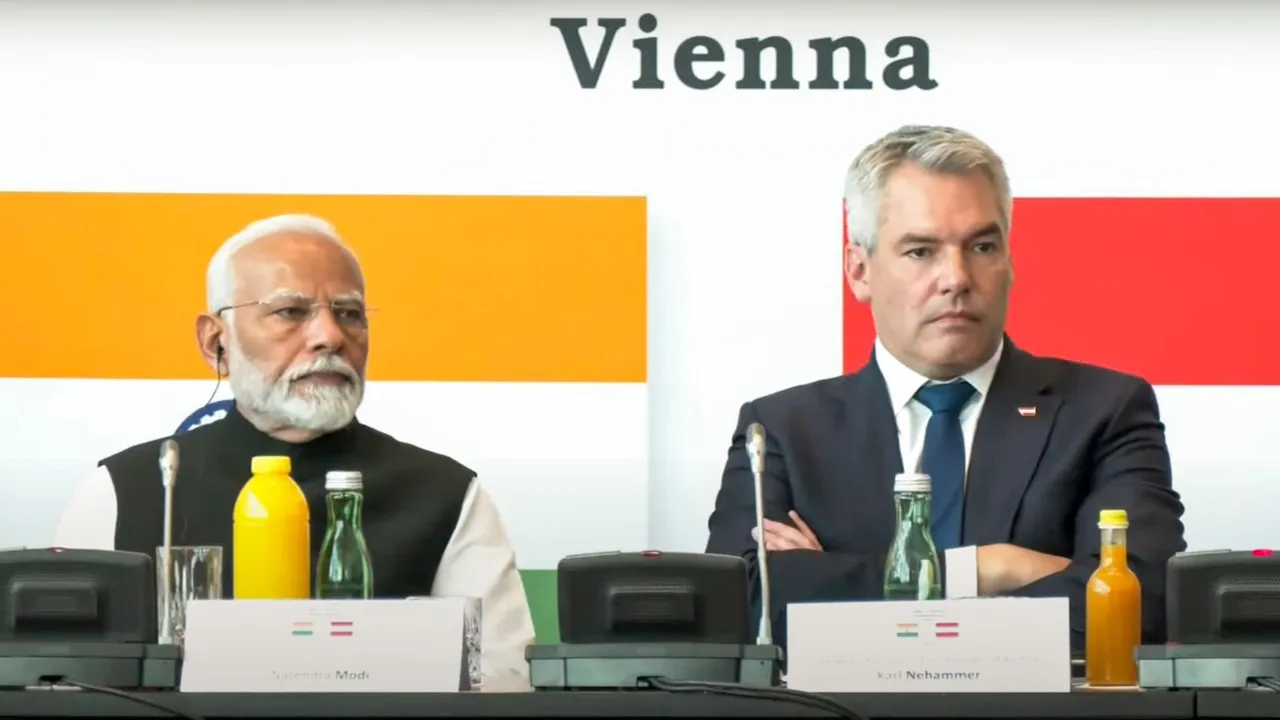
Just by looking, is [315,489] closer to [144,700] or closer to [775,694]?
[144,700]

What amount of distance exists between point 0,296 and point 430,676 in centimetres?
228

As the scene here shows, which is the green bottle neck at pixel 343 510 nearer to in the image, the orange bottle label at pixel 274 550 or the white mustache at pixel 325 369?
the orange bottle label at pixel 274 550

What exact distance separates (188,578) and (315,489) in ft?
4.36

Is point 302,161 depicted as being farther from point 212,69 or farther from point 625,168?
point 625,168

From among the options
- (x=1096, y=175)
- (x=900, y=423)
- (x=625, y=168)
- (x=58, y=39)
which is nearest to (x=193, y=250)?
(x=58, y=39)

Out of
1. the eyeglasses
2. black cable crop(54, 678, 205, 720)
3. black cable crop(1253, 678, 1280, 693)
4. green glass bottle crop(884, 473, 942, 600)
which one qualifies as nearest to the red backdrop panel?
the eyeglasses

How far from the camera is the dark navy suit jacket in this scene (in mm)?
3648

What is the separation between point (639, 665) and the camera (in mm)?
2469

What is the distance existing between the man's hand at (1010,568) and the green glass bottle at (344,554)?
1.30 m

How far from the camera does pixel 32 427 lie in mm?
4297

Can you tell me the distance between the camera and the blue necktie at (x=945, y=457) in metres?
4.01

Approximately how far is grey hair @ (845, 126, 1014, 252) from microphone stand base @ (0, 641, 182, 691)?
2.16m

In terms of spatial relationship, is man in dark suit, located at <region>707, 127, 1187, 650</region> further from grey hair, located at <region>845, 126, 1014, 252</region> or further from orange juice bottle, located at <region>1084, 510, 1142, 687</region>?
orange juice bottle, located at <region>1084, 510, 1142, 687</region>

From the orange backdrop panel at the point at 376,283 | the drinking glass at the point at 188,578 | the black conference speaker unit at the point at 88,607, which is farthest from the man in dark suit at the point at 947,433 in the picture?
the black conference speaker unit at the point at 88,607
